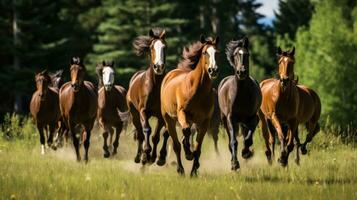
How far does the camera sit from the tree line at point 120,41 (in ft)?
119

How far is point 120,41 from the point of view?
47000mm

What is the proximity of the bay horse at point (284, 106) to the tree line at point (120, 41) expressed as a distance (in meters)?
20.4

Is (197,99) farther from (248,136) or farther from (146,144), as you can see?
(146,144)

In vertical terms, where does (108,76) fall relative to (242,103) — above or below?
above

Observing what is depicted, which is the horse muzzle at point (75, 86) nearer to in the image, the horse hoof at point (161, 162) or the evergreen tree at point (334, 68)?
the horse hoof at point (161, 162)

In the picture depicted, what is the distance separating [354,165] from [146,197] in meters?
6.31

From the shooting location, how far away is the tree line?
3634 cm

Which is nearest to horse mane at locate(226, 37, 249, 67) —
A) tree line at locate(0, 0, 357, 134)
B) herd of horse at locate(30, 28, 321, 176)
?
herd of horse at locate(30, 28, 321, 176)

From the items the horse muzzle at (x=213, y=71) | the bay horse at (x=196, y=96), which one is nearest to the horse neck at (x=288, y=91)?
the bay horse at (x=196, y=96)

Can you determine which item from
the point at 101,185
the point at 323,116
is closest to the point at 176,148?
the point at 101,185

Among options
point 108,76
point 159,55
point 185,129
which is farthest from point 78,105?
point 185,129

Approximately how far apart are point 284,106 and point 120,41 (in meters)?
34.2

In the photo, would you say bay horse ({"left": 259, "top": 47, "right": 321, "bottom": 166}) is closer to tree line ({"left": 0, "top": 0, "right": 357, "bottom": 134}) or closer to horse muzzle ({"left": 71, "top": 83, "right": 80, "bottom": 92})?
horse muzzle ({"left": 71, "top": 83, "right": 80, "bottom": 92})

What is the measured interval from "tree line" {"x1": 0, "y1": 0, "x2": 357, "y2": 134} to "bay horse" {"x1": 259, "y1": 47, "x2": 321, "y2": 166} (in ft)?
67.0
